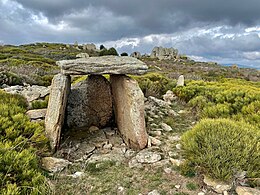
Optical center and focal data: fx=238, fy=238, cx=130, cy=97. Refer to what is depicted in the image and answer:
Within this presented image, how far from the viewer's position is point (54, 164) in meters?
4.86

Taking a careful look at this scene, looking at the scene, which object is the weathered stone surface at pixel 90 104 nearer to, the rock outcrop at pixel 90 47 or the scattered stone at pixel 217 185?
the scattered stone at pixel 217 185

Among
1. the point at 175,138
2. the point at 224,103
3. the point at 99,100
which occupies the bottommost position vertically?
the point at 175,138

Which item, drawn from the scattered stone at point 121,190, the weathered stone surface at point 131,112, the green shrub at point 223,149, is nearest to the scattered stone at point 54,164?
the scattered stone at point 121,190

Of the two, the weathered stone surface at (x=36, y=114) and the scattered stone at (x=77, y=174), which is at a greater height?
the weathered stone surface at (x=36, y=114)

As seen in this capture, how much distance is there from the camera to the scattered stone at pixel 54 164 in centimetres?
473

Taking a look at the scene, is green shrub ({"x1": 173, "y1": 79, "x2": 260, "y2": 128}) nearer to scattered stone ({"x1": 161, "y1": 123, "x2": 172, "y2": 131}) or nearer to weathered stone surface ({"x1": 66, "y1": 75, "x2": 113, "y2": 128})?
scattered stone ({"x1": 161, "y1": 123, "x2": 172, "y2": 131})

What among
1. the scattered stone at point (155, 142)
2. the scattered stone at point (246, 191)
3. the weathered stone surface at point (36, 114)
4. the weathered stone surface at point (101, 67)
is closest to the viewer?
the scattered stone at point (246, 191)

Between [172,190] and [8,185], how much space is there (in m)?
2.55

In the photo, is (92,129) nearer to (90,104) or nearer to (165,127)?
(90,104)

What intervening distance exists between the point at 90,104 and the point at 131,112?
6.68 feet

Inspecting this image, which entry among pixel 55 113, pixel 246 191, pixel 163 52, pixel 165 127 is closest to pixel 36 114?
pixel 55 113

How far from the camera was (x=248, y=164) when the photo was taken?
4207 mm

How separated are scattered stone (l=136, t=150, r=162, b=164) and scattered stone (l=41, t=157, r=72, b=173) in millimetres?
1543

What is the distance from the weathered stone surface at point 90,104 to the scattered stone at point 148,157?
98.7 inches
